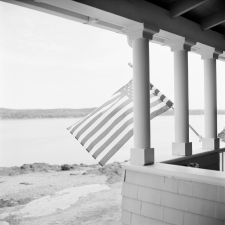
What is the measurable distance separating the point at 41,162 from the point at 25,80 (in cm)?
391

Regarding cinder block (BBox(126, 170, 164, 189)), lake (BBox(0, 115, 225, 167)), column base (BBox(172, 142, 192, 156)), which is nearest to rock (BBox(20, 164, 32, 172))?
lake (BBox(0, 115, 225, 167))

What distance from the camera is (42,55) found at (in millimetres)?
14281

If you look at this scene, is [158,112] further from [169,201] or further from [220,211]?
[220,211]

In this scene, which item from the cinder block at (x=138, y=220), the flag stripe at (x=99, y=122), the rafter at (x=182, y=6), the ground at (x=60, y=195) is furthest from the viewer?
the ground at (x=60, y=195)

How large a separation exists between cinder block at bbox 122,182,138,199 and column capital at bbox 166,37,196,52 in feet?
5.91

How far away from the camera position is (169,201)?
2.38 meters

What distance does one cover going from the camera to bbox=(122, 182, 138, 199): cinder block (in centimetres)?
267

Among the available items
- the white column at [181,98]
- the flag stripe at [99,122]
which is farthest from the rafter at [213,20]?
the flag stripe at [99,122]

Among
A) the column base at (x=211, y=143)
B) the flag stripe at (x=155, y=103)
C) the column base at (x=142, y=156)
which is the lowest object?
the column base at (x=142, y=156)

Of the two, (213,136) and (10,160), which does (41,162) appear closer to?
(10,160)

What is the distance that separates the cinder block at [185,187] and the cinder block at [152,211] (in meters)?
0.29

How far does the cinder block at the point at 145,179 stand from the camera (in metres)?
2.48

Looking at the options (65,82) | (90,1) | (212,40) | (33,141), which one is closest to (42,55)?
(65,82)

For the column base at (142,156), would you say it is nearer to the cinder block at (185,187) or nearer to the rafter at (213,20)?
the cinder block at (185,187)
